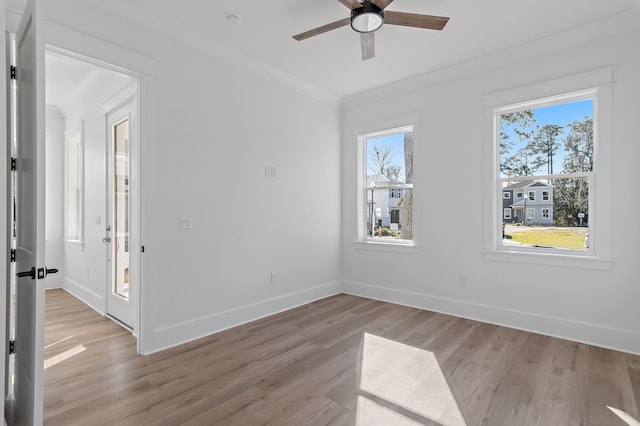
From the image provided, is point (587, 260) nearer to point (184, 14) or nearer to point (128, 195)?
point (184, 14)

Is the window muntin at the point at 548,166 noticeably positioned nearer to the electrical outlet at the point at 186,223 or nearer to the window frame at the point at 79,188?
the electrical outlet at the point at 186,223

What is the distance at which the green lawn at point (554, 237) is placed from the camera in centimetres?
332

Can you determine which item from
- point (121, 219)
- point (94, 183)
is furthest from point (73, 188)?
point (121, 219)

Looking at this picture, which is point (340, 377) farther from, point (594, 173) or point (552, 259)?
point (594, 173)

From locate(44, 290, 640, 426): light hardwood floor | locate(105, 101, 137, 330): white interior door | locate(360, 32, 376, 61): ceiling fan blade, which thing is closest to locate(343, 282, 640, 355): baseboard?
locate(44, 290, 640, 426): light hardwood floor

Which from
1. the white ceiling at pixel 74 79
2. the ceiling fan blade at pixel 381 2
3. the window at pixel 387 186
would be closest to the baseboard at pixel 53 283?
the white ceiling at pixel 74 79

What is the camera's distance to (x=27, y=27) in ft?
6.07

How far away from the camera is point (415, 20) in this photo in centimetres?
258

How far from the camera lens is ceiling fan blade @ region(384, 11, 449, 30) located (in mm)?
2518

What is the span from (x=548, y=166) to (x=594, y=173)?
0.41 m

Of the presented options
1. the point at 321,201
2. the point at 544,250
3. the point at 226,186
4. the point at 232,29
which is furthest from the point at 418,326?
the point at 232,29

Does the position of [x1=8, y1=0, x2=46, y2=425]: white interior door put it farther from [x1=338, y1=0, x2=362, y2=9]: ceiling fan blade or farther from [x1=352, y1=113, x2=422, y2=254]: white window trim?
[x1=352, y1=113, x2=422, y2=254]: white window trim

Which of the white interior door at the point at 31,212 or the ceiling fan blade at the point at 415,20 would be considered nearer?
the white interior door at the point at 31,212

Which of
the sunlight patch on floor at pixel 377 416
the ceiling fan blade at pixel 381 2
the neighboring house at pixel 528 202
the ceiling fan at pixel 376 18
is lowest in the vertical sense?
the sunlight patch on floor at pixel 377 416
